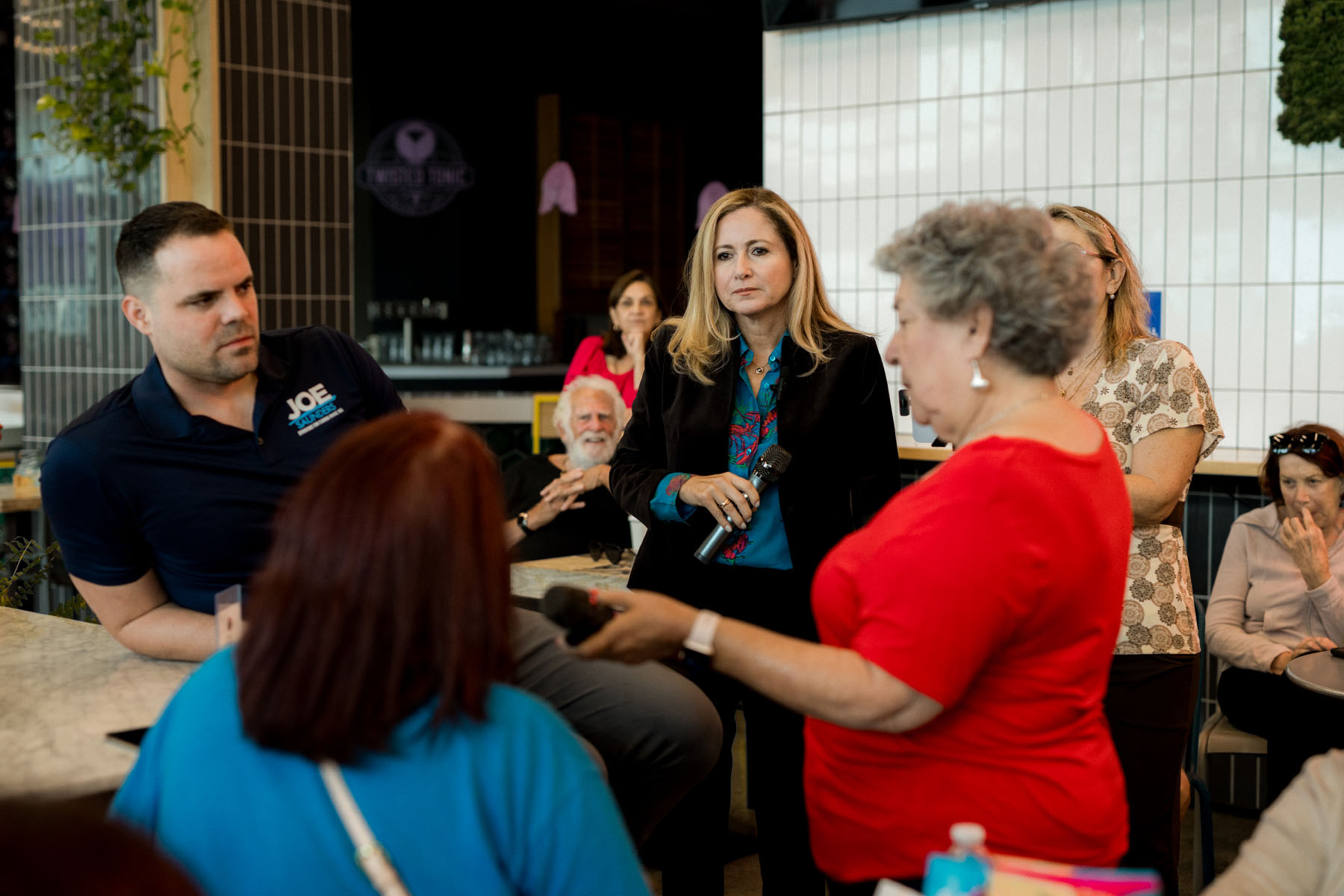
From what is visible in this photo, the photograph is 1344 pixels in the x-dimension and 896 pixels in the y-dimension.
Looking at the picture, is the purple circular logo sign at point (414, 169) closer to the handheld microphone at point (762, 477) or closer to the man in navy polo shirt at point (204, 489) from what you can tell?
the man in navy polo shirt at point (204, 489)

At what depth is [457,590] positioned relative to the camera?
108 centimetres

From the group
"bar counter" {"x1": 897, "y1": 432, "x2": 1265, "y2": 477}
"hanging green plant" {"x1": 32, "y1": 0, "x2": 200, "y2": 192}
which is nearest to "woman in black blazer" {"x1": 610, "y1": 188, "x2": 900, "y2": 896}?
"bar counter" {"x1": 897, "y1": 432, "x2": 1265, "y2": 477}

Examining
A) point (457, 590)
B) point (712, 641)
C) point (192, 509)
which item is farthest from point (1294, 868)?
point (192, 509)

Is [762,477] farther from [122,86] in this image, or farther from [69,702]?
[122,86]

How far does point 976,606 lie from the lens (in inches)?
52.1

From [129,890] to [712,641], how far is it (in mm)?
782

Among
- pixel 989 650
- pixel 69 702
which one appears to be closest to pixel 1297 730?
pixel 989 650

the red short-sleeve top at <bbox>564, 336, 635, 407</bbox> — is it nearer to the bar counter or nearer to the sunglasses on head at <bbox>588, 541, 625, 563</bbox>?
the bar counter

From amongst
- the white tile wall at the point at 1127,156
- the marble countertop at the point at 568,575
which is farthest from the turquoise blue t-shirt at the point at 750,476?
the white tile wall at the point at 1127,156

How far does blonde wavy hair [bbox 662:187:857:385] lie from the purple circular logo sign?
8.07 metres

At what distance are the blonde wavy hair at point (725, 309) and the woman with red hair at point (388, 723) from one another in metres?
1.41

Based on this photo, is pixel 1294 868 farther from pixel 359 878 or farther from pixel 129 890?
pixel 129 890

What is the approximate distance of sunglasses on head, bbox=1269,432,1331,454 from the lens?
3.34m

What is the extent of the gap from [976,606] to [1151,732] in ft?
3.57
